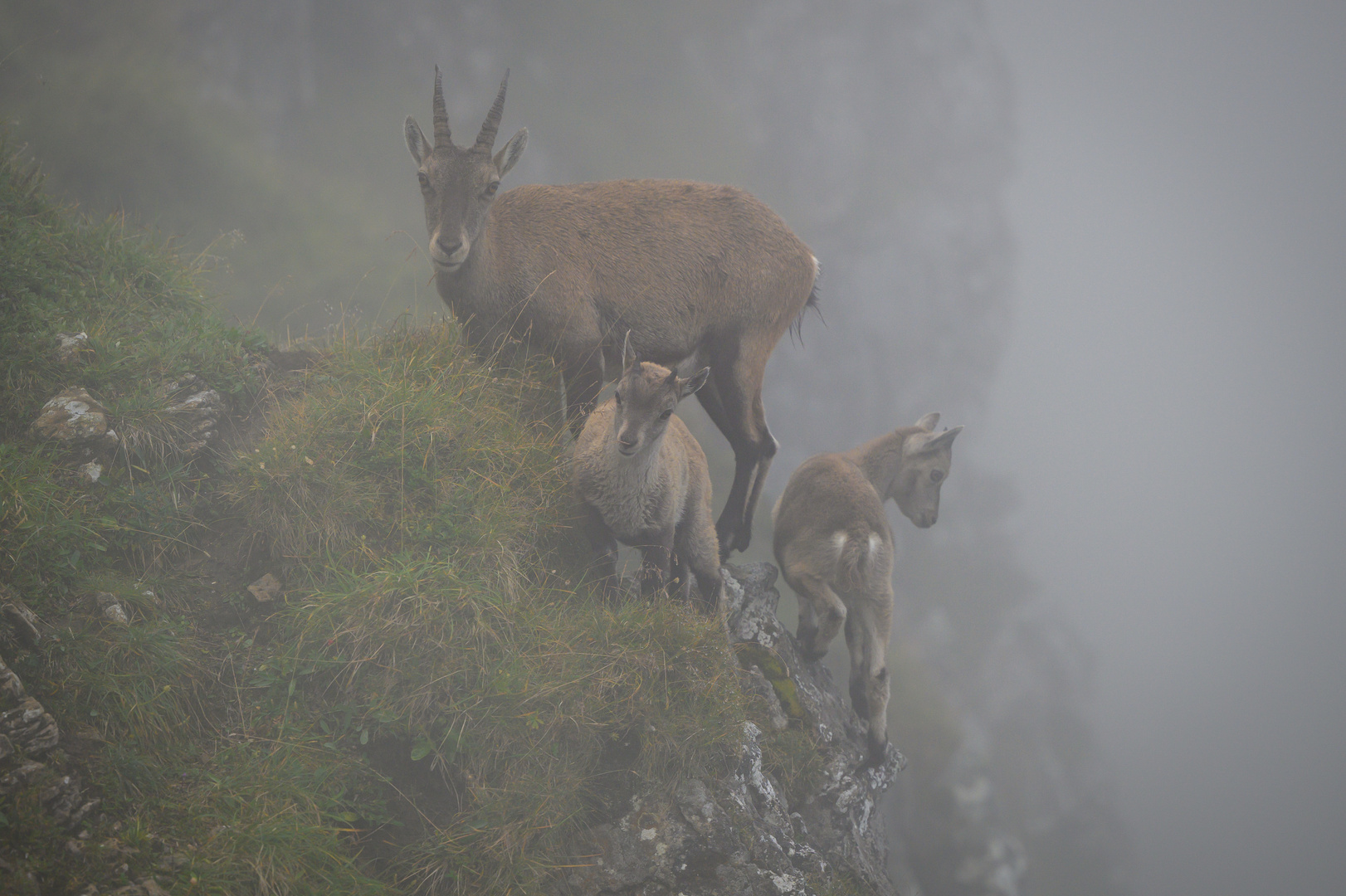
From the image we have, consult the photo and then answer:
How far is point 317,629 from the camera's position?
4195 millimetres

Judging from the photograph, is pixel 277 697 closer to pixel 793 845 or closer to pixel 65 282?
pixel 793 845

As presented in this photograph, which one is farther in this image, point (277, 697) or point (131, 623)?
point (277, 697)

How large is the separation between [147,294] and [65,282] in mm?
668

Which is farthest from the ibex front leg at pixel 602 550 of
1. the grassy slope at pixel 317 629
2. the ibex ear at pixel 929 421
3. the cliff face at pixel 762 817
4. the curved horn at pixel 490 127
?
the ibex ear at pixel 929 421

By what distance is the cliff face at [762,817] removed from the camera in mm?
4160

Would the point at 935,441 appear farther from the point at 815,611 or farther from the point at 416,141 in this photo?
the point at 416,141

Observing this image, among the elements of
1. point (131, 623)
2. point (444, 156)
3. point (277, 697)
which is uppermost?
point (444, 156)

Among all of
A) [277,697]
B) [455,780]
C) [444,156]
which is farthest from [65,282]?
[455,780]

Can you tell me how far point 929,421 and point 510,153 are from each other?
6328mm

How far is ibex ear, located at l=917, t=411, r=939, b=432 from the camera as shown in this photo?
8941mm

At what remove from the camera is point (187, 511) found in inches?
183

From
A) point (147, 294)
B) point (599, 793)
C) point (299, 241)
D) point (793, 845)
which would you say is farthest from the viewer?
point (299, 241)

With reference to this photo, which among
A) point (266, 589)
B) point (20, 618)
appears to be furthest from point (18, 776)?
point (266, 589)

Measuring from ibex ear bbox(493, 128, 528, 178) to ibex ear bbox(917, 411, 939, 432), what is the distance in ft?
19.8
